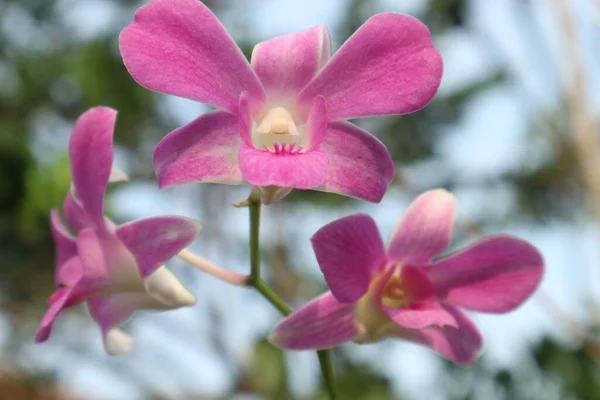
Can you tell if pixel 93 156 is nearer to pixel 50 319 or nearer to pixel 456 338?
pixel 50 319

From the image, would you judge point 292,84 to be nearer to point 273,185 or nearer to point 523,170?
point 273,185

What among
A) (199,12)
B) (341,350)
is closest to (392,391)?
(341,350)

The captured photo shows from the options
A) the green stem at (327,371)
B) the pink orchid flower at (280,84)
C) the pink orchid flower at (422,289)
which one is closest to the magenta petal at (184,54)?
the pink orchid flower at (280,84)

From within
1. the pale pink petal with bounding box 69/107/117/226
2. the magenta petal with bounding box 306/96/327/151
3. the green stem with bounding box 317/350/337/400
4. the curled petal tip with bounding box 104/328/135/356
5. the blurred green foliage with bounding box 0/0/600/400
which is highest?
the magenta petal with bounding box 306/96/327/151

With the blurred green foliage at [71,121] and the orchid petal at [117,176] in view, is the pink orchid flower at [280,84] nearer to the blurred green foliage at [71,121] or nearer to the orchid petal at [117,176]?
the orchid petal at [117,176]

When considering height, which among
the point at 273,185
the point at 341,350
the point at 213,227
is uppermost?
the point at 273,185

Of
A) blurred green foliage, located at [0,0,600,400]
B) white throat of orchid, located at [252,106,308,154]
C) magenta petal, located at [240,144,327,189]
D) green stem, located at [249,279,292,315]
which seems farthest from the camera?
blurred green foliage, located at [0,0,600,400]

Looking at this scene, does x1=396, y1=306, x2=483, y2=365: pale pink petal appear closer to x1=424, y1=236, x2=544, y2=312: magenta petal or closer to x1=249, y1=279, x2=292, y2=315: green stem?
x1=424, y1=236, x2=544, y2=312: magenta petal

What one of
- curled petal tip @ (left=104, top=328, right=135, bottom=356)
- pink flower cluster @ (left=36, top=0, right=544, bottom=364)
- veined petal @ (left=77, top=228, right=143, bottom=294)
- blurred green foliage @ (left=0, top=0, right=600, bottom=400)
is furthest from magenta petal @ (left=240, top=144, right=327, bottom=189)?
blurred green foliage @ (left=0, top=0, right=600, bottom=400)
